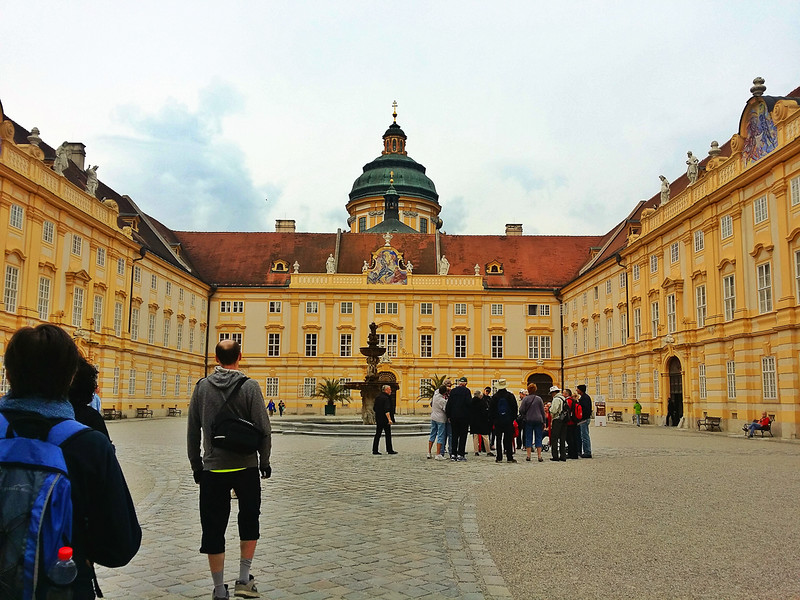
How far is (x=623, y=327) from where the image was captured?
42.2 metres

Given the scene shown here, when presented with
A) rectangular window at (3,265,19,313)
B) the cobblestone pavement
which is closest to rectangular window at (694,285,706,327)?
the cobblestone pavement

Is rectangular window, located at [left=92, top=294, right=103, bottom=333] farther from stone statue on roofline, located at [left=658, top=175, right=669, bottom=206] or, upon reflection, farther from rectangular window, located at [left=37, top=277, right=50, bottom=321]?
stone statue on roofline, located at [left=658, top=175, right=669, bottom=206]

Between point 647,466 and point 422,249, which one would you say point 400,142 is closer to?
point 422,249

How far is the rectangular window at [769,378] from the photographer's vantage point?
87.2 ft

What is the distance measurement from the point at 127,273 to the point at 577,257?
35.1 metres

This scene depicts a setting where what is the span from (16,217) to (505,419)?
79.2 ft

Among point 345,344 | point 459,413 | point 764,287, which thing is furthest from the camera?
point 345,344

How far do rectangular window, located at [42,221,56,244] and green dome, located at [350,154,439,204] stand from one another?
42.5 metres

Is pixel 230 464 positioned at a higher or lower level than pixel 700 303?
lower

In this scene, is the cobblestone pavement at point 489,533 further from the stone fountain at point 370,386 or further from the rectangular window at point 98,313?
the rectangular window at point 98,313

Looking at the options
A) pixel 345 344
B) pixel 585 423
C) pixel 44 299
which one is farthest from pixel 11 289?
pixel 345 344

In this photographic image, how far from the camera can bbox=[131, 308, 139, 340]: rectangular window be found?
4203 centimetres

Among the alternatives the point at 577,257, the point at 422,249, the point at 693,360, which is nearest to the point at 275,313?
the point at 422,249

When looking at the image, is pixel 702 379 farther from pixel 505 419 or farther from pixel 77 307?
pixel 77 307
